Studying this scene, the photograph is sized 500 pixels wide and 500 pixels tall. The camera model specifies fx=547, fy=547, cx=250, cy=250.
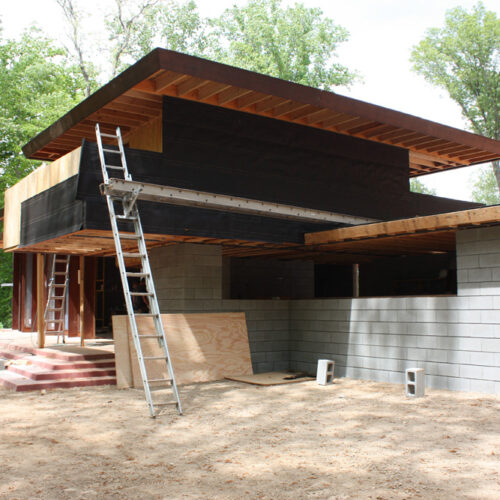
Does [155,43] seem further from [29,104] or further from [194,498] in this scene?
[194,498]

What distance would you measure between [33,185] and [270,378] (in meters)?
6.14

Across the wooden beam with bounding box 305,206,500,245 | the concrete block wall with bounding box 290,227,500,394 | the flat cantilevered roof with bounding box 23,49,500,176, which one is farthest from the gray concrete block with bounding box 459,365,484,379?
the flat cantilevered roof with bounding box 23,49,500,176

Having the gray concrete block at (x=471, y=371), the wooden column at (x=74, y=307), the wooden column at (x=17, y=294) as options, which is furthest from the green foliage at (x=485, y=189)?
the gray concrete block at (x=471, y=371)

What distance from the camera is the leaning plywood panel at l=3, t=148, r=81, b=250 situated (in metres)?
9.36

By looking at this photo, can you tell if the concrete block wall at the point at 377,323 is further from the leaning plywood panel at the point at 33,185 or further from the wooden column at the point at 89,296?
the wooden column at the point at 89,296

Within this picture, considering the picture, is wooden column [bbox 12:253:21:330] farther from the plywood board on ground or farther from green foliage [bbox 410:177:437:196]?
green foliage [bbox 410:177:437:196]

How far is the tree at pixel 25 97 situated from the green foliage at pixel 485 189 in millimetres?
40814

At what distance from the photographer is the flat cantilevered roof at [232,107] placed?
9281mm

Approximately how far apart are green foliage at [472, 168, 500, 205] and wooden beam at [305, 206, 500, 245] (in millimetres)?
48079

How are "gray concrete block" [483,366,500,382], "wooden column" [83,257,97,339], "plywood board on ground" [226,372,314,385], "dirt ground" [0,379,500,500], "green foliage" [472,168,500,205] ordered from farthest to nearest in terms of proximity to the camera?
"green foliage" [472,168,500,205] < "wooden column" [83,257,97,339] < "plywood board on ground" [226,372,314,385] < "gray concrete block" [483,366,500,382] < "dirt ground" [0,379,500,500]

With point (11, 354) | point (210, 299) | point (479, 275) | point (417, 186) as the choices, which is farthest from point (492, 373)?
point (417, 186)

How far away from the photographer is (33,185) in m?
11.1

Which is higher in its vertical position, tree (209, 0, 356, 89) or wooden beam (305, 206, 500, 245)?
tree (209, 0, 356, 89)

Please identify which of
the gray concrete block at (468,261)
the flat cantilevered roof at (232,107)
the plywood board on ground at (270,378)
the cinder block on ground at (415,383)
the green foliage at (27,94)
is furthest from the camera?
the green foliage at (27,94)
